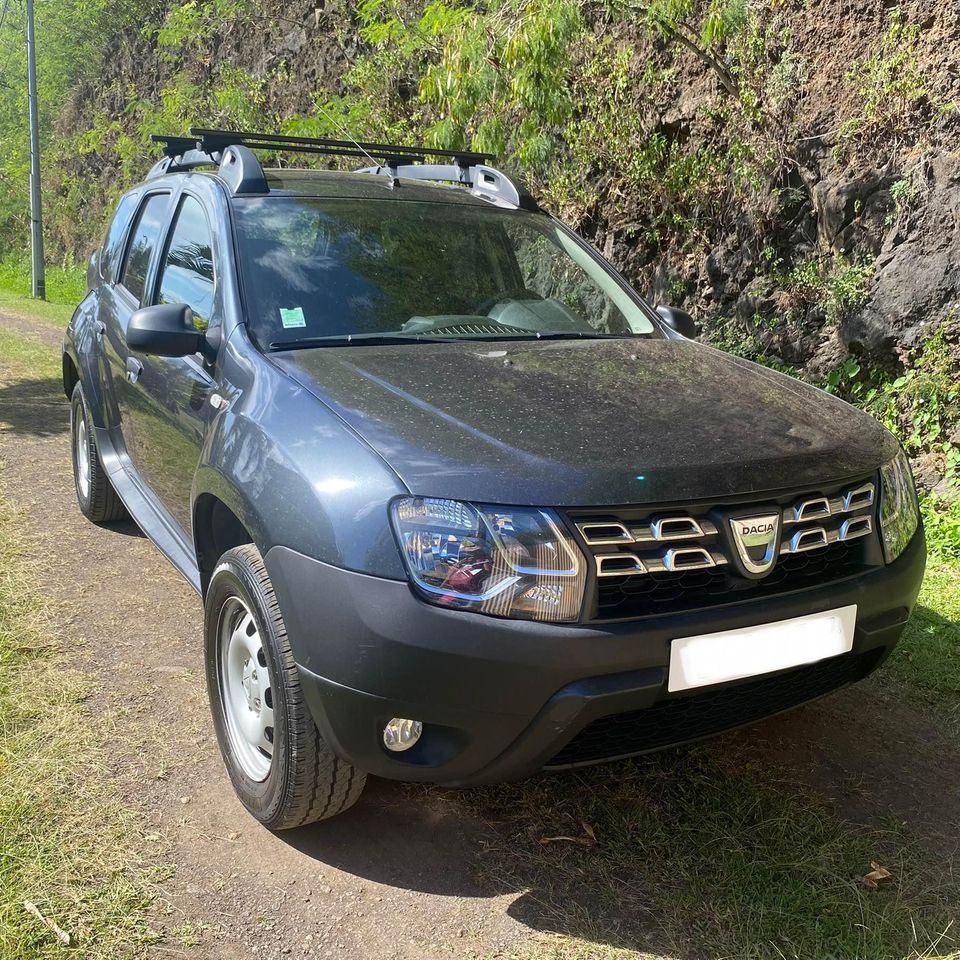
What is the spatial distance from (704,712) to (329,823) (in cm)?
108

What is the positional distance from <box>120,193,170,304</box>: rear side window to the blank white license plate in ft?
9.13

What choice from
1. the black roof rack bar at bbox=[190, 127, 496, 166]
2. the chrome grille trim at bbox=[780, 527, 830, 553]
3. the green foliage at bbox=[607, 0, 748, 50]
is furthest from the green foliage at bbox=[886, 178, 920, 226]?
the chrome grille trim at bbox=[780, 527, 830, 553]

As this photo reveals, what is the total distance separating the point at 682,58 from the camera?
286 inches

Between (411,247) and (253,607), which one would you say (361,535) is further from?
(411,247)

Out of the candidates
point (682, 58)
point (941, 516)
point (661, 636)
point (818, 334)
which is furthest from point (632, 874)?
point (682, 58)

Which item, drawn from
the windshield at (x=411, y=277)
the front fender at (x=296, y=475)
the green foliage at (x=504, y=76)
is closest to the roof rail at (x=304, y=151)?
the windshield at (x=411, y=277)

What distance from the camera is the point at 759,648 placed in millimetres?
2277

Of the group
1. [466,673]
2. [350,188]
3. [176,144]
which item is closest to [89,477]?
[176,144]

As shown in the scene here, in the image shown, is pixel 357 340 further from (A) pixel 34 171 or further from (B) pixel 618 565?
(A) pixel 34 171

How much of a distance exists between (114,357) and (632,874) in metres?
3.00

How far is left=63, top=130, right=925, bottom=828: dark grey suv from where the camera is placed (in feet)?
6.84

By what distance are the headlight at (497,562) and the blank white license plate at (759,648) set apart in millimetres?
307

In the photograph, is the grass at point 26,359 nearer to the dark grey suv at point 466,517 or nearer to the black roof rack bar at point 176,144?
the black roof rack bar at point 176,144

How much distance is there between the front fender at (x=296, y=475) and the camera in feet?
6.96
